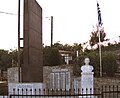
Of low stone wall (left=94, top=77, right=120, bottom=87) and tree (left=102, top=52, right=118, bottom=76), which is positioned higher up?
tree (left=102, top=52, right=118, bottom=76)

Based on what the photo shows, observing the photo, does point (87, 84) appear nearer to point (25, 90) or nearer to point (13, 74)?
point (25, 90)

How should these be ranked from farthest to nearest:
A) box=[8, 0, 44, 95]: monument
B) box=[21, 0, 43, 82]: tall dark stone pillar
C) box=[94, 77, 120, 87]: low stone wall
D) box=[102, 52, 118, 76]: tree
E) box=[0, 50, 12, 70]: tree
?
box=[0, 50, 12, 70]: tree
box=[102, 52, 118, 76]: tree
box=[94, 77, 120, 87]: low stone wall
box=[21, 0, 43, 82]: tall dark stone pillar
box=[8, 0, 44, 95]: monument

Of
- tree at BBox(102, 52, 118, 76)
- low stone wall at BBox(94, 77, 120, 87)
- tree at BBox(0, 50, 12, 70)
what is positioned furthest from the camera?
tree at BBox(0, 50, 12, 70)

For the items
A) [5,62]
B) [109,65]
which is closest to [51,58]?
[109,65]

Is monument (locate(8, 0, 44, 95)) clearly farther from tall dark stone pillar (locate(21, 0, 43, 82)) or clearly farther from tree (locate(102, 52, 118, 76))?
tree (locate(102, 52, 118, 76))

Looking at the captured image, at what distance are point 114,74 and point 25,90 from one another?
10.2 m

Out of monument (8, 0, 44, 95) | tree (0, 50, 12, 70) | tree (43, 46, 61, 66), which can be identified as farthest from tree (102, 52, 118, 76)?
tree (0, 50, 12, 70)

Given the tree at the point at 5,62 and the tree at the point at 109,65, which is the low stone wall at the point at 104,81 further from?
the tree at the point at 5,62

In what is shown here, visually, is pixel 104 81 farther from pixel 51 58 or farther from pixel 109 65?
pixel 51 58

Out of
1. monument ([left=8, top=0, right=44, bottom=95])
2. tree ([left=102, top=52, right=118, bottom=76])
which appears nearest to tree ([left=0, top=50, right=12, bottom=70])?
tree ([left=102, top=52, right=118, bottom=76])

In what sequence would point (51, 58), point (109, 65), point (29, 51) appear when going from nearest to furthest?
1. point (29, 51)
2. point (109, 65)
3. point (51, 58)

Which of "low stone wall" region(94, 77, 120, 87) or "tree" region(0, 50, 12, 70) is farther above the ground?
"tree" region(0, 50, 12, 70)

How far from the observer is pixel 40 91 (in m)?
12.7

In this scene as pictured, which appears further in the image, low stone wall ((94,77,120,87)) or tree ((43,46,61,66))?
tree ((43,46,61,66))
